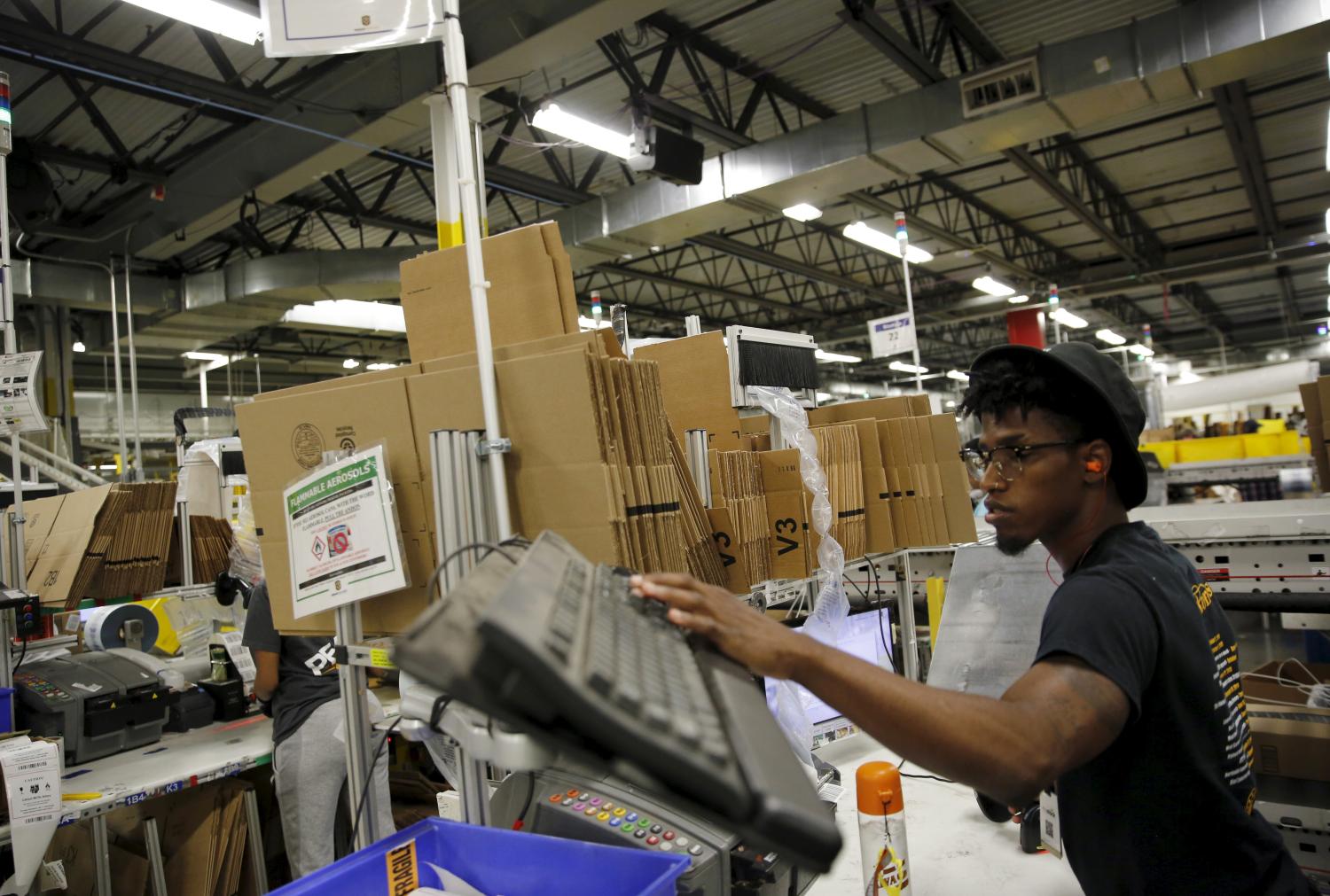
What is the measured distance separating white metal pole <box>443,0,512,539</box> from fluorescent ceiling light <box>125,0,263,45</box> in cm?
284

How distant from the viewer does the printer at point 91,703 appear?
10.7 feet

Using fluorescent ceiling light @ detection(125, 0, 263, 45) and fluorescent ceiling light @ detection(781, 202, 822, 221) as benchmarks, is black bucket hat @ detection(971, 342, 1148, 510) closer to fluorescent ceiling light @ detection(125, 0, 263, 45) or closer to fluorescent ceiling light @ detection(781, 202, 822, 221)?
fluorescent ceiling light @ detection(125, 0, 263, 45)

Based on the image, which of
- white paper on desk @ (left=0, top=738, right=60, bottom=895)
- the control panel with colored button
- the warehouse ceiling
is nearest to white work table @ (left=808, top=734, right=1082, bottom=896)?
the control panel with colored button

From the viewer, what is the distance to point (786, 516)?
8.53ft

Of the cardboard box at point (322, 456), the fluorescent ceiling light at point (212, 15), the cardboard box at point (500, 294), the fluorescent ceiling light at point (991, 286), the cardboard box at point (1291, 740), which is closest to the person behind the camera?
the cardboard box at point (322, 456)

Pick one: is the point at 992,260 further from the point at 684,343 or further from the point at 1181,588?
the point at 1181,588

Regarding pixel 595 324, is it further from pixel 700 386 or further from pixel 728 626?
pixel 728 626

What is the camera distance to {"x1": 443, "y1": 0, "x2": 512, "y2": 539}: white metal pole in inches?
57.6

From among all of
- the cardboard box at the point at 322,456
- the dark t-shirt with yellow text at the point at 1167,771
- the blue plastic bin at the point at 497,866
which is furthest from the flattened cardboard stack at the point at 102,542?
the dark t-shirt with yellow text at the point at 1167,771

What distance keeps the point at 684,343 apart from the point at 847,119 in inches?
163

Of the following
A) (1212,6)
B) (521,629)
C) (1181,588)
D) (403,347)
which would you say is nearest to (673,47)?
(1212,6)

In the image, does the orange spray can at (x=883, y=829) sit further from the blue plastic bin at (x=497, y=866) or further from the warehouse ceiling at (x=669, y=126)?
the warehouse ceiling at (x=669, y=126)

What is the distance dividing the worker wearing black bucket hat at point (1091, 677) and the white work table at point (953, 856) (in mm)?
757

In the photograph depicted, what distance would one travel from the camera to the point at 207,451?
4.09 meters
